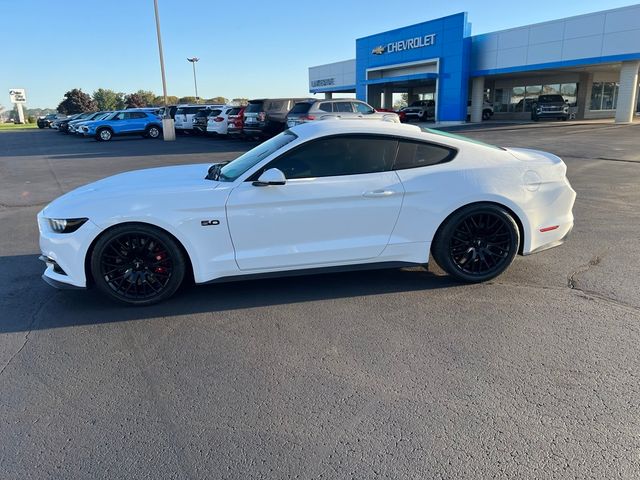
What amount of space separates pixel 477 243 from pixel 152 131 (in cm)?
2925

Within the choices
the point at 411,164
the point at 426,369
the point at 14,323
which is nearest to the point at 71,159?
the point at 14,323

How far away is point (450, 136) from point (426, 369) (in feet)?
8.21

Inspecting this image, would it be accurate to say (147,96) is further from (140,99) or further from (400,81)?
(400,81)

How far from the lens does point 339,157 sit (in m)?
4.41

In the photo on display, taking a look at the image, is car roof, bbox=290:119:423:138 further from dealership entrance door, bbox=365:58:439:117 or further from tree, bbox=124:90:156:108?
tree, bbox=124:90:156:108

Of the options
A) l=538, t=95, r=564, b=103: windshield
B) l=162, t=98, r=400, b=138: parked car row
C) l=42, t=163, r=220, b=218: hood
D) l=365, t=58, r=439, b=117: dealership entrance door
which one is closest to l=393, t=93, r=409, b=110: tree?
l=365, t=58, r=439, b=117: dealership entrance door

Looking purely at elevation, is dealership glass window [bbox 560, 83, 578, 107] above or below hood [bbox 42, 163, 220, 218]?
above

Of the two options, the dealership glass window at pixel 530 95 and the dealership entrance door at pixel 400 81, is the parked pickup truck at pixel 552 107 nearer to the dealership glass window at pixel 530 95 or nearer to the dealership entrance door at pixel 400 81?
the dealership glass window at pixel 530 95

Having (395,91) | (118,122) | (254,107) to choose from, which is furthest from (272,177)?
(395,91)

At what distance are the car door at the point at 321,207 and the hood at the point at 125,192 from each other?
18.2 inches

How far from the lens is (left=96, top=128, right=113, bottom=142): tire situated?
94.1ft

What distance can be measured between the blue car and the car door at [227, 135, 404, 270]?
28005 mm

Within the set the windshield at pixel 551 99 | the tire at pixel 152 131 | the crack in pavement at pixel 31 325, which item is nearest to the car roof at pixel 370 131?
the crack in pavement at pixel 31 325

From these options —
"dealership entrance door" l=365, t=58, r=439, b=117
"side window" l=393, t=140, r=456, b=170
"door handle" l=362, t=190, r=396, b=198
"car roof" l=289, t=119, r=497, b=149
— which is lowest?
"door handle" l=362, t=190, r=396, b=198
